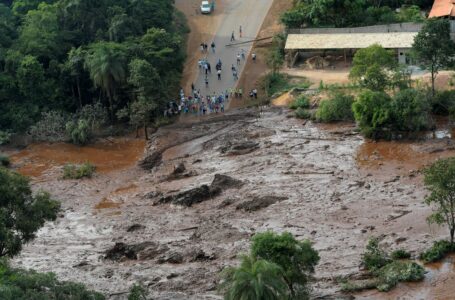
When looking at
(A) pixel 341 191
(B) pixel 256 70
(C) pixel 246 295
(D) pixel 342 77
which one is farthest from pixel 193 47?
(C) pixel 246 295

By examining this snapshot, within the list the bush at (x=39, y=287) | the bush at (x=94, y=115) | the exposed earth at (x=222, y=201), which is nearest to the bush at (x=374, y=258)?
the exposed earth at (x=222, y=201)

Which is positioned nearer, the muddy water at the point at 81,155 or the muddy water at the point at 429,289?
the muddy water at the point at 429,289

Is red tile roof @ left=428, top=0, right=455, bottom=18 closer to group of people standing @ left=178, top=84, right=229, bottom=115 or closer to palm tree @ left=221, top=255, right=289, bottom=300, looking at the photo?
group of people standing @ left=178, top=84, right=229, bottom=115

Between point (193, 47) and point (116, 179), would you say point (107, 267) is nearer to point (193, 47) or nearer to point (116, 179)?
point (116, 179)

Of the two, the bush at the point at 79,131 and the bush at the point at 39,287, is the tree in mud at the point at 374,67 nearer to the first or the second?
the bush at the point at 79,131

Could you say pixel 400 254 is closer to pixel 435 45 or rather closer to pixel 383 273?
pixel 383 273

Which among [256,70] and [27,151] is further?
[256,70]
